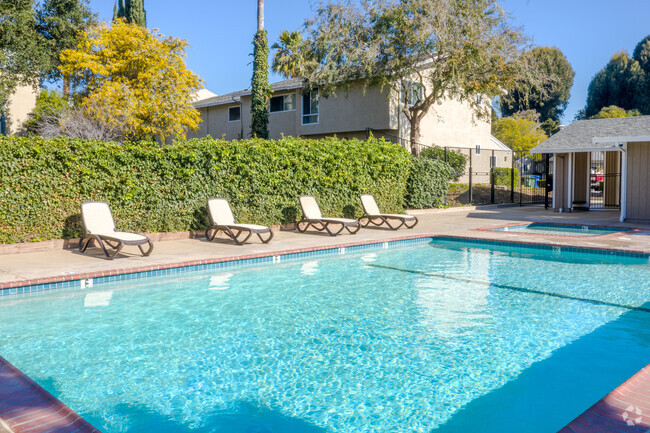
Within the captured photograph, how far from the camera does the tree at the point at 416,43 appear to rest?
64.2ft

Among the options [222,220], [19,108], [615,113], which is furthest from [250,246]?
[615,113]

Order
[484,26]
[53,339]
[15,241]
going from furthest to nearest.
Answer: [484,26], [15,241], [53,339]

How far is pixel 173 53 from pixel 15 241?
1763 cm

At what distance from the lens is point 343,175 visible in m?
14.5

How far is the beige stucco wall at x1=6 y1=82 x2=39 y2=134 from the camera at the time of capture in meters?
30.1

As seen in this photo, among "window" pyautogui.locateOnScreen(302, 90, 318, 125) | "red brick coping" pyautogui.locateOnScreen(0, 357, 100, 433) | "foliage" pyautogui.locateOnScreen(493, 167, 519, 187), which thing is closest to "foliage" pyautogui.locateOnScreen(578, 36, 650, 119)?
"foliage" pyautogui.locateOnScreen(493, 167, 519, 187)

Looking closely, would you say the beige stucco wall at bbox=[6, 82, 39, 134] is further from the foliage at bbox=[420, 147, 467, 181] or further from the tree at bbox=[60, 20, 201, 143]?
the foliage at bbox=[420, 147, 467, 181]

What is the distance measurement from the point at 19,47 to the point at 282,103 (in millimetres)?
12668

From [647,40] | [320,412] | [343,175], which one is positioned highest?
[647,40]

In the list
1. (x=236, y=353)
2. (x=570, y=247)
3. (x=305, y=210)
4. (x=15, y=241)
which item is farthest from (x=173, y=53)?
(x=236, y=353)

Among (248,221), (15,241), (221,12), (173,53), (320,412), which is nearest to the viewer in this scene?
(320,412)

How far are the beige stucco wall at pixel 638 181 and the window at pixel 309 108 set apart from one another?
15510 millimetres

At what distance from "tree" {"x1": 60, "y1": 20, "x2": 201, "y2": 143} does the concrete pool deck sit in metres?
13.5

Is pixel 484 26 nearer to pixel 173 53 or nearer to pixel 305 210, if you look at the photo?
pixel 305 210
